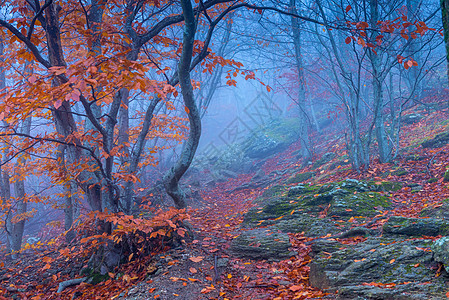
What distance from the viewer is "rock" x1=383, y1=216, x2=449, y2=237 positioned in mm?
3314

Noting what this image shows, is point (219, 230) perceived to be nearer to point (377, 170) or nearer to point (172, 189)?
point (172, 189)

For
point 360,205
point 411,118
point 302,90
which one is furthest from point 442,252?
point 411,118

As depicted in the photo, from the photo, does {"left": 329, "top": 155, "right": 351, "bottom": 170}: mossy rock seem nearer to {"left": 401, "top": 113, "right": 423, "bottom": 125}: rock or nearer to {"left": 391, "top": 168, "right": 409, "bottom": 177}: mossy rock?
{"left": 391, "top": 168, "right": 409, "bottom": 177}: mossy rock

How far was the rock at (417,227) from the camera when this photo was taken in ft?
10.9

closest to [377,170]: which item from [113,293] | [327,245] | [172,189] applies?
[327,245]

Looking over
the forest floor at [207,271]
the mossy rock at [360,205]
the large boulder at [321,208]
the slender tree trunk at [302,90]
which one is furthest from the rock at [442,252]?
the slender tree trunk at [302,90]

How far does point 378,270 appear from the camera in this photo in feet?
8.80

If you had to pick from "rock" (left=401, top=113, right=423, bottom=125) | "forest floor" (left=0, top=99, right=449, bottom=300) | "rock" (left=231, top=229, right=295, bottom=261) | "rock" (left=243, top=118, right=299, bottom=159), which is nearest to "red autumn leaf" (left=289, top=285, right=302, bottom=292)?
"forest floor" (left=0, top=99, right=449, bottom=300)

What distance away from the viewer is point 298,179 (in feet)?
33.5

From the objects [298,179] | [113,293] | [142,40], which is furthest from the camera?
[298,179]

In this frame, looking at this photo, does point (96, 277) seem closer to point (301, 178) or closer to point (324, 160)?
point (301, 178)

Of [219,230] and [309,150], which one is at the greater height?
[309,150]

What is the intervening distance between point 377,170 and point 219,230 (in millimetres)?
4909

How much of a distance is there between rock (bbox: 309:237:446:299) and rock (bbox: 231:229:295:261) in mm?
771
